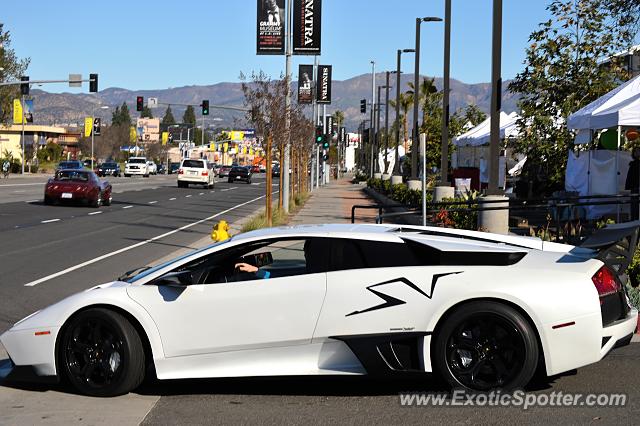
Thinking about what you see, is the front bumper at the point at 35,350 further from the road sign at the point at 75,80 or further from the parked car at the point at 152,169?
the parked car at the point at 152,169

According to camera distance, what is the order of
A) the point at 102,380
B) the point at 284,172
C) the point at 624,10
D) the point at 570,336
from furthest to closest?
the point at 284,172
the point at 624,10
the point at 102,380
the point at 570,336

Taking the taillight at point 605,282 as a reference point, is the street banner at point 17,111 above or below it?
above

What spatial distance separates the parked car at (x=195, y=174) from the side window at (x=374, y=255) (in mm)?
54567

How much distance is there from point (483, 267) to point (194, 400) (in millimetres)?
2270

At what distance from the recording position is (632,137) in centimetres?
2095

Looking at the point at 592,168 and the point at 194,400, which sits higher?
the point at 592,168

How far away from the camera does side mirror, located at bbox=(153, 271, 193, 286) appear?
7.12 m

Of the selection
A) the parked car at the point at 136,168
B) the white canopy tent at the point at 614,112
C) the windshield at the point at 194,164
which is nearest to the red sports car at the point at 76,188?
the white canopy tent at the point at 614,112

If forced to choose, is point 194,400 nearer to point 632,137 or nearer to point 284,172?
point 632,137

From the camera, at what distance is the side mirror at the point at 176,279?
23.4 feet

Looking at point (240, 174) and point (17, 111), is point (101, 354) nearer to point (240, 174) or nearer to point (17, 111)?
point (240, 174)

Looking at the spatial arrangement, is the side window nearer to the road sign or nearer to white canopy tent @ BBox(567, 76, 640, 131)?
white canopy tent @ BBox(567, 76, 640, 131)

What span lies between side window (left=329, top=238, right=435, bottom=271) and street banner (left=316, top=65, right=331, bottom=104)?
139 feet

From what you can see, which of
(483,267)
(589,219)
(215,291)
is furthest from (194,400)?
(589,219)
